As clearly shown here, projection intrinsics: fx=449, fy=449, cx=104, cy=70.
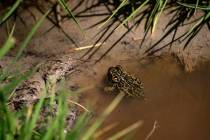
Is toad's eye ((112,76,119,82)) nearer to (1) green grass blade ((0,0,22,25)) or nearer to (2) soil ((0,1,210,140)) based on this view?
(2) soil ((0,1,210,140))

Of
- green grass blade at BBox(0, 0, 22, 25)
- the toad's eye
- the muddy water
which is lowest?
the muddy water

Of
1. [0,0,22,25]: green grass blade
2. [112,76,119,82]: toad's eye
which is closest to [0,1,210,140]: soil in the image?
[112,76,119,82]: toad's eye

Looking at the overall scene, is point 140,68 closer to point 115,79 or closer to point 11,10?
point 115,79

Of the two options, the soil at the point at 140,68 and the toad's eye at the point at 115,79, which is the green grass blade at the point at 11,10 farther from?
the toad's eye at the point at 115,79

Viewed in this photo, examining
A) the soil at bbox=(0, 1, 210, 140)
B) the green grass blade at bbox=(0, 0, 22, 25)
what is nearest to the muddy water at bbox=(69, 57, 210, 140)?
the soil at bbox=(0, 1, 210, 140)

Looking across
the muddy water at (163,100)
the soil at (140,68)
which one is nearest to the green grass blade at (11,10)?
the soil at (140,68)

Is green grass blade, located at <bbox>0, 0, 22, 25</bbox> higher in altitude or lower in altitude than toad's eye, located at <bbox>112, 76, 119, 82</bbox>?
higher

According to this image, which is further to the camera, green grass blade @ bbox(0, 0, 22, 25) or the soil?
the soil

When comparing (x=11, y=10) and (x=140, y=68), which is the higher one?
(x=11, y=10)

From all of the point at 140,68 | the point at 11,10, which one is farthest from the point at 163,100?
the point at 11,10
